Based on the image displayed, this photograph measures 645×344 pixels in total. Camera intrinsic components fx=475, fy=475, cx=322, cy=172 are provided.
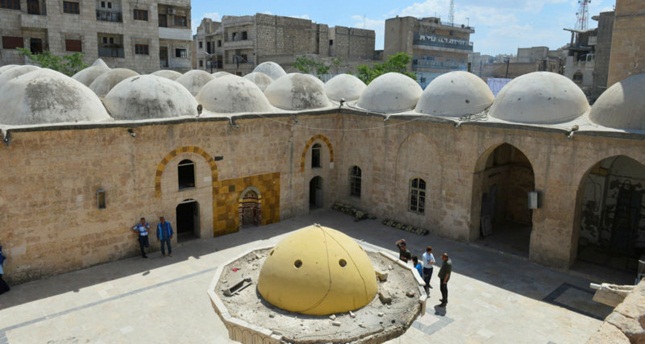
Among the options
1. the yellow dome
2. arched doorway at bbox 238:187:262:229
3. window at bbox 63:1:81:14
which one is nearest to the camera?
the yellow dome

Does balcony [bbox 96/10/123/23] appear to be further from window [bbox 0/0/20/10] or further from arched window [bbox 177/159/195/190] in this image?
arched window [bbox 177/159/195/190]

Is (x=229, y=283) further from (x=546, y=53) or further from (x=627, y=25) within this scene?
(x=546, y=53)

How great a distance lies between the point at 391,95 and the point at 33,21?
23073 millimetres

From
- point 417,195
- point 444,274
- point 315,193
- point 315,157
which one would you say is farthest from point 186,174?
point 444,274

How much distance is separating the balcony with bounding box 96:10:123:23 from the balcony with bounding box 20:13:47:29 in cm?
309

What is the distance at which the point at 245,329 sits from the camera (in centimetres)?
646

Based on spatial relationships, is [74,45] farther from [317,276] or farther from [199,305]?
[317,276]

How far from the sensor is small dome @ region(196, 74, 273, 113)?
15.5 m

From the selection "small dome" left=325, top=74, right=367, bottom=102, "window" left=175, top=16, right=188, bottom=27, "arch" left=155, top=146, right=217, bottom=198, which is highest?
"window" left=175, top=16, right=188, bottom=27

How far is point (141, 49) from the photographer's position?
3209 centimetres

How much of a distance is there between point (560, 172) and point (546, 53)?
49452mm

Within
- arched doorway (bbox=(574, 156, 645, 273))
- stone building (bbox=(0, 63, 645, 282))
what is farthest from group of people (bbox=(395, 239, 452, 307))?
arched doorway (bbox=(574, 156, 645, 273))

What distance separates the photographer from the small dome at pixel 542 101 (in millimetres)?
13203

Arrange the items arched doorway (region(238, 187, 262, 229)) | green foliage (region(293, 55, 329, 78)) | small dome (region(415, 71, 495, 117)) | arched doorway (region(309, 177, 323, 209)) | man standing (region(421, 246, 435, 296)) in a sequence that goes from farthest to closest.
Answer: green foliage (region(293, 55, 329, 78)) → arched doorway (region(309, 177, 323, 209)) → arched doorway (region(238, 187, 262, 229)) → small dome (region(415, 71, 495, 117)) → man standing (region(421, 246, 435, 296))
